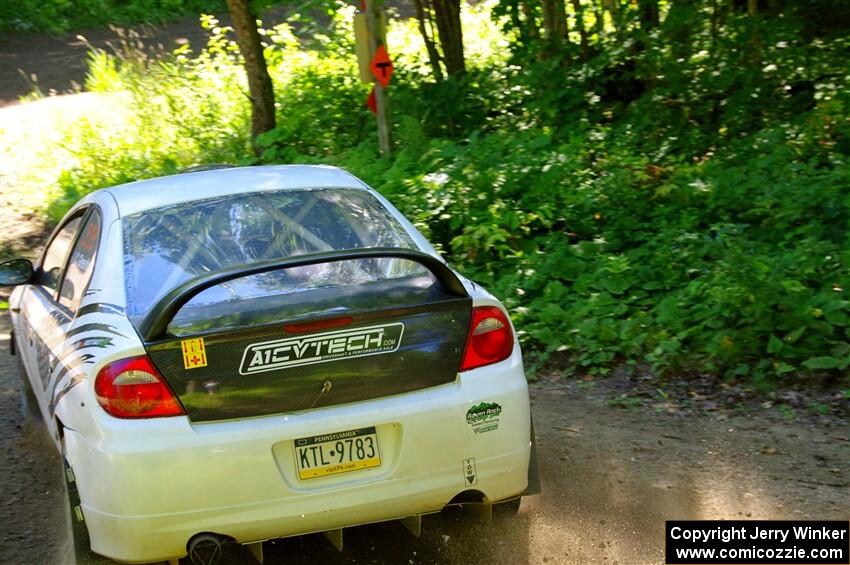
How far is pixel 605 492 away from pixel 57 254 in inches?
122

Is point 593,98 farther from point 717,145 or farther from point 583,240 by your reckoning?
point 583,240

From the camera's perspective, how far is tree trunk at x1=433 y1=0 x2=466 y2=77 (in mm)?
14040

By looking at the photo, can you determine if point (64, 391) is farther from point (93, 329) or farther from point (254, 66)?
point (254, 66)

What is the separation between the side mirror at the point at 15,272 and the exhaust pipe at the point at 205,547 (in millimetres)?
2103

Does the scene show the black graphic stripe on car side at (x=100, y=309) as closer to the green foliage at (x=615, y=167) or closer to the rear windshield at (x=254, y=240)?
the rear windshield at (x=254, y=240)

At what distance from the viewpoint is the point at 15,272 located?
16.7 ft

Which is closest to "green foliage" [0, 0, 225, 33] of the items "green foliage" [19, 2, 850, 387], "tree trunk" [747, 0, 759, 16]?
"green foliage" [19, 2, 850, 387]

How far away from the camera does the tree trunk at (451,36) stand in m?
14.0

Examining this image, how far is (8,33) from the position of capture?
25.3m

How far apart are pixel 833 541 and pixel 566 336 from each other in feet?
9.85

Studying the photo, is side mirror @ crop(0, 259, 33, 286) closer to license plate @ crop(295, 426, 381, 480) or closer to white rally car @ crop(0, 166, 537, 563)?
white rally car @ crop(0, 166, 537, 563)

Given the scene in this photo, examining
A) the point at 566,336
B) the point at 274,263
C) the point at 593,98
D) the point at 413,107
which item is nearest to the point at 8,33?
the point at 413,107

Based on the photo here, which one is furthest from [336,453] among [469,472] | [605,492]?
[605,492]

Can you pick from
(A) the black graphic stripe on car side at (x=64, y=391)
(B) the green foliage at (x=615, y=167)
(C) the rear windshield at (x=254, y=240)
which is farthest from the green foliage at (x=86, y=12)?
(A) the black graphic stripe on car side at (x=64, y=391)
